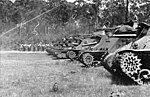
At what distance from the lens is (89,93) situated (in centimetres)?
777

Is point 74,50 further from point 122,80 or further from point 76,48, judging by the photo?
point 122,80

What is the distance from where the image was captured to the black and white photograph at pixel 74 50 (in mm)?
8828

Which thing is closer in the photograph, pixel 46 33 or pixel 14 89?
pixel 14 89

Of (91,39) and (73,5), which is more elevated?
(73,5)

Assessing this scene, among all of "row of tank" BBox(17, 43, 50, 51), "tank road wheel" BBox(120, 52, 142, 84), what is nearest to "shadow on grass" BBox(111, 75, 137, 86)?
"tank road wheel" BBox(120, 52, 142, 84)

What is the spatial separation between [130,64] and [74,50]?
10806 millimetres

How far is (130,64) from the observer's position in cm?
906

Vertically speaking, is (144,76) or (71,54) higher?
(144,76)

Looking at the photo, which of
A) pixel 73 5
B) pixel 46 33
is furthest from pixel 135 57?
pixel 73 5

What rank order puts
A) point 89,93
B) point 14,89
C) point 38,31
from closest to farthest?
1. point 89,93
2. point 14,89
3. point 38,31

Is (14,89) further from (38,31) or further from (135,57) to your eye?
(38,31)

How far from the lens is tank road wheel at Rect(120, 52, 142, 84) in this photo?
8.99 meters

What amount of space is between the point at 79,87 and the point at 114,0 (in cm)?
3378

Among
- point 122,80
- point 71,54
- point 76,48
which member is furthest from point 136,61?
point 71,54
